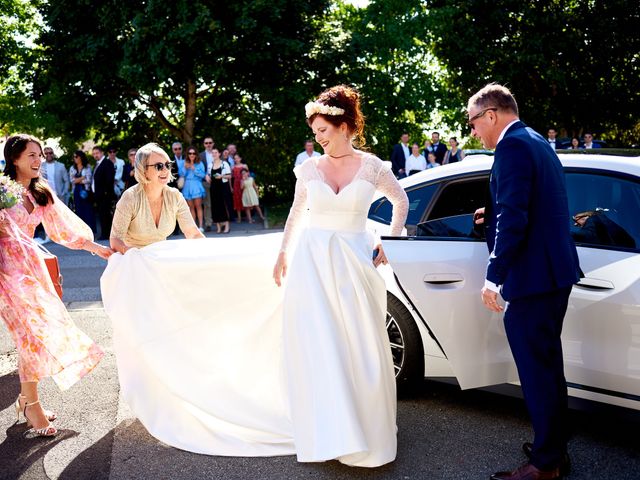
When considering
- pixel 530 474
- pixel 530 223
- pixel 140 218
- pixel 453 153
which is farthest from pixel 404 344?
pixel 453 153

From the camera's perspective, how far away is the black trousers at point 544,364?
11.8 feet

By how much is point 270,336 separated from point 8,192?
2.02 metres

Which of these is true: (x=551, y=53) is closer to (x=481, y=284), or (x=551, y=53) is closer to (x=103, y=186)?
(x=103, y=186)

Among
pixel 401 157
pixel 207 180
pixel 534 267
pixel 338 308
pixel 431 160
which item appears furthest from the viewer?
pixel 431 160

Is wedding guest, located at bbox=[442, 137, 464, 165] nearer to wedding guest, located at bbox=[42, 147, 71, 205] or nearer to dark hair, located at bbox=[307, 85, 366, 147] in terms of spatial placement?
wedding guest, located at bbox=[42, 147, 71, 205]

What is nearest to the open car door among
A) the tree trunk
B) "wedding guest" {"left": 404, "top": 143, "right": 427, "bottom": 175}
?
"wedding guest" {"left": 404, "top": 143, "right": 427, "bottom": 175}

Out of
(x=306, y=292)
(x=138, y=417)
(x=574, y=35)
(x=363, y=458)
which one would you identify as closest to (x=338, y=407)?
(x=363, y=458)

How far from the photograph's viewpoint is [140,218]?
5.02 metres

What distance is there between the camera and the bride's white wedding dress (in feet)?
12.7

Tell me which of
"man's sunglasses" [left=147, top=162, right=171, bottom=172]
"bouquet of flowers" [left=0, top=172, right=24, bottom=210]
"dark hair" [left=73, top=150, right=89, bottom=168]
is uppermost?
"dark hair" [left=73, top=150, right=89, bottom=168]

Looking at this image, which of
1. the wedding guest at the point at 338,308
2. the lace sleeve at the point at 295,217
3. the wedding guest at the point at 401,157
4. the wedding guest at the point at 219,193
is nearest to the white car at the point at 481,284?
the wedding guest at the point at 338,308

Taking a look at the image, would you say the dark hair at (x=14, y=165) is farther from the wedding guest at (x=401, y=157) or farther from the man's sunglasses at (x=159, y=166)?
the wedding guest at (x=401, y=157)

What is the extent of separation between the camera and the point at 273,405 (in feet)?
14.7

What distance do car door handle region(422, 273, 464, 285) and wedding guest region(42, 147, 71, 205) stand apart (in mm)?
13526
